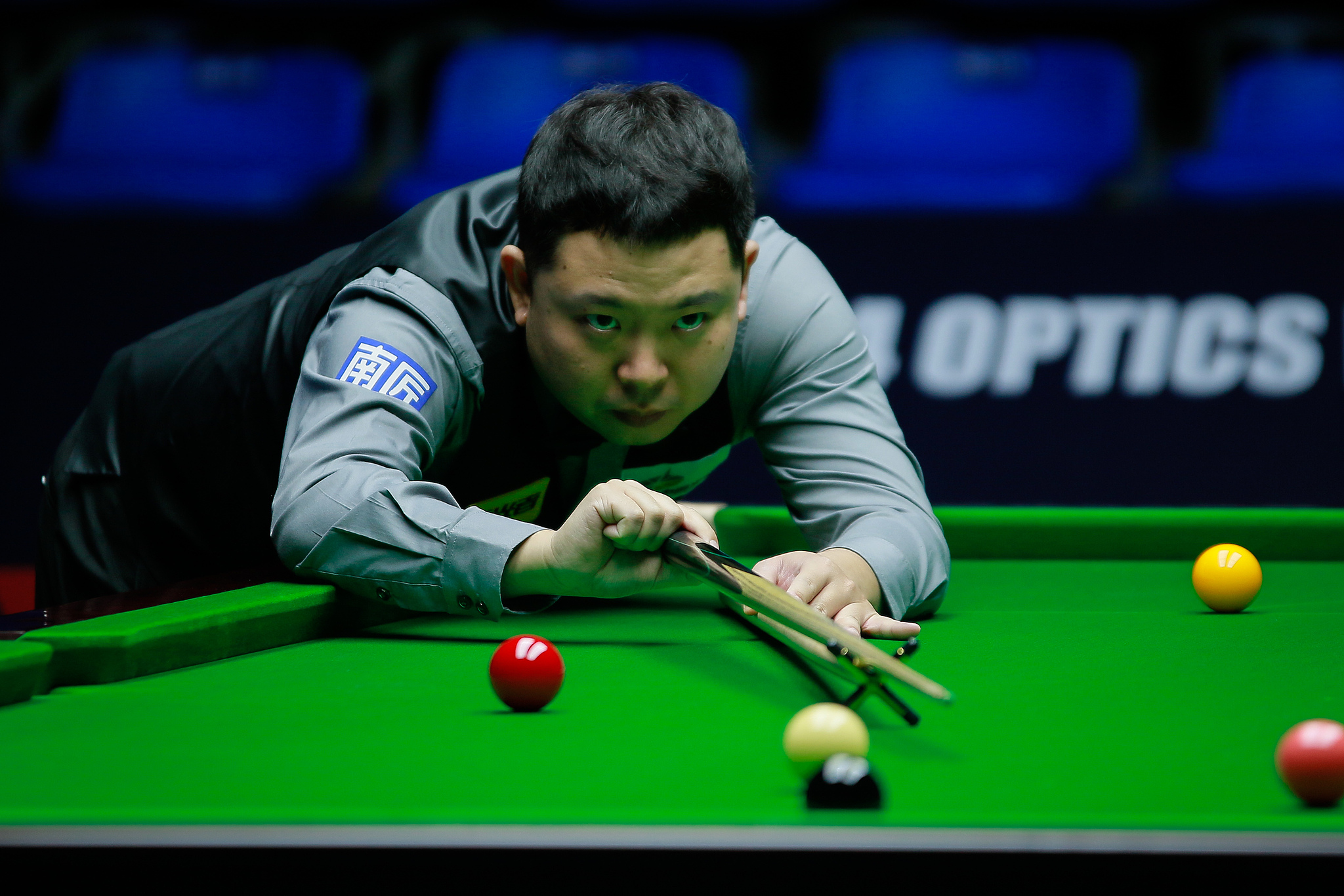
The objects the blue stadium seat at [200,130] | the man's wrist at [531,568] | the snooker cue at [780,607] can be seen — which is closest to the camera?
the snooker cue at [780,607]

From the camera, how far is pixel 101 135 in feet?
17.5

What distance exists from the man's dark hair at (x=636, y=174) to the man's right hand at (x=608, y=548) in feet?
1.20

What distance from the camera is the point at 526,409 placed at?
2186 millimetres

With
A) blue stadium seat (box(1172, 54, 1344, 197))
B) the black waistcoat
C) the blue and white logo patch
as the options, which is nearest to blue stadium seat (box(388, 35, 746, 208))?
blue stadium seat (box(1172, 54, 1344, 197))

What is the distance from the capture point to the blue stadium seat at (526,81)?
5.32m

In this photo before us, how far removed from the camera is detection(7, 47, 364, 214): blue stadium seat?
5.15 metres

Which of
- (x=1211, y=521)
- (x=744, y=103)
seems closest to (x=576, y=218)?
(x=1211, y=521)

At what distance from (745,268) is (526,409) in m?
0.43

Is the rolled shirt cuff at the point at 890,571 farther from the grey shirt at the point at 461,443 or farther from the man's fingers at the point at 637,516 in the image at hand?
the man's fingers at the point at 637,516

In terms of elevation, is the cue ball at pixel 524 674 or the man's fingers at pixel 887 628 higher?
the cue ball at pixel 524 674

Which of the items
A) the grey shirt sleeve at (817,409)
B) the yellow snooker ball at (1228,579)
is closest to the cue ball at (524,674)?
the grey shirt sleeve at (817,409)

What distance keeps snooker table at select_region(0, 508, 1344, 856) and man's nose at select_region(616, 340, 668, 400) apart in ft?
1.10

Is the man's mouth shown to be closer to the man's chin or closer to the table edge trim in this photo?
the man's chin

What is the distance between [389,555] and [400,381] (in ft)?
0.87
